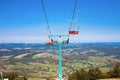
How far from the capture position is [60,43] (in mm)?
25922

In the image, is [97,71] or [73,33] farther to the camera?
[97,71]

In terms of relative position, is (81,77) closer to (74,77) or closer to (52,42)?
(74,77)

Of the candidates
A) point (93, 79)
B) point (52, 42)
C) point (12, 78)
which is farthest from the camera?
point (12, 78)

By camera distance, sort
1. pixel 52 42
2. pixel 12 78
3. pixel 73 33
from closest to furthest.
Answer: pixel 73 33 < pixel 52 42 < pixel 12 78

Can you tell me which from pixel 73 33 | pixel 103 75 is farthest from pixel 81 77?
pixel 73 33

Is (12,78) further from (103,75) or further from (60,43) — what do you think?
(60,43)

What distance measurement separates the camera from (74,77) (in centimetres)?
7019

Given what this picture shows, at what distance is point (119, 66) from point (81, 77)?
11840mm

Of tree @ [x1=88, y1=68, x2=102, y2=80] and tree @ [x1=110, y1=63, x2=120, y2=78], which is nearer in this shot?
tree @ [x1=88, y1=68, x2=102, y2=80]

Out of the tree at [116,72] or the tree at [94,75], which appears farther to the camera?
the tree at [116,72]

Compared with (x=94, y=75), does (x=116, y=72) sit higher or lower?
higher

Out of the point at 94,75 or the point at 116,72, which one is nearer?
the point at 94,75

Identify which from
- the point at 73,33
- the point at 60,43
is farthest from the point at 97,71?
the point at 73,33

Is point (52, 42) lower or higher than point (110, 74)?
higher
